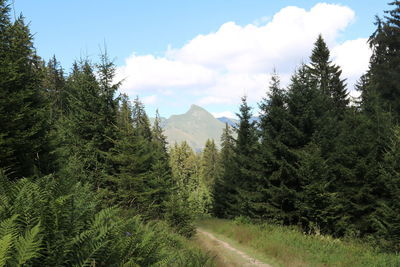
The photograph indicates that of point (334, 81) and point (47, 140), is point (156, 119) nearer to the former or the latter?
point (334, 81)

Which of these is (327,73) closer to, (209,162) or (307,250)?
(307,250)

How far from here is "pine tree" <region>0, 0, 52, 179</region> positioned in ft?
31.9

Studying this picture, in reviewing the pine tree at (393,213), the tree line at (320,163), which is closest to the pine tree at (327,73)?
the tree line at (320,163)

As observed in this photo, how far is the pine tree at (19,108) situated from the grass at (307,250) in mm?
9669

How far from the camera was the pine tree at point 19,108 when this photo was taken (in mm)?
9719

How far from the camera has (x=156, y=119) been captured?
179ft

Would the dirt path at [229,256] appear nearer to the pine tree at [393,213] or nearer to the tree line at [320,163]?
the tree line at [320,163]

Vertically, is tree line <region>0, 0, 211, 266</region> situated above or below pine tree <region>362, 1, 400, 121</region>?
below

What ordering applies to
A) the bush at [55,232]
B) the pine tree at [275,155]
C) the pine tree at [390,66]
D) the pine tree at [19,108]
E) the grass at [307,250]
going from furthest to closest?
the pine tree at [390,66]
the pine tree at [275,155]
the pine tree at [19,108]
the grass at [307,250]
the bush at [55,232]

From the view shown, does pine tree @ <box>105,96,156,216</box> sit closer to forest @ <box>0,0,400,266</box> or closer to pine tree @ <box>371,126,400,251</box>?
forest @ <box>0,0,400,266</box>

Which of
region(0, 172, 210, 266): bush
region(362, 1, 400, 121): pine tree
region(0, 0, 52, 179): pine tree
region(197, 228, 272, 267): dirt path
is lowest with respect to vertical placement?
region(197, 228, 272, 267): dirt path

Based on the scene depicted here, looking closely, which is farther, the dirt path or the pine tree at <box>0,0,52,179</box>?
the dirt path

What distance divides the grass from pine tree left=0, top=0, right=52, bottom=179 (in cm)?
967

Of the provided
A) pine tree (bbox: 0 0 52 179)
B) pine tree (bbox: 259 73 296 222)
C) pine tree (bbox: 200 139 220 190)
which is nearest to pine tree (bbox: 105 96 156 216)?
pine tree (bbox: 0 0 52 179)
